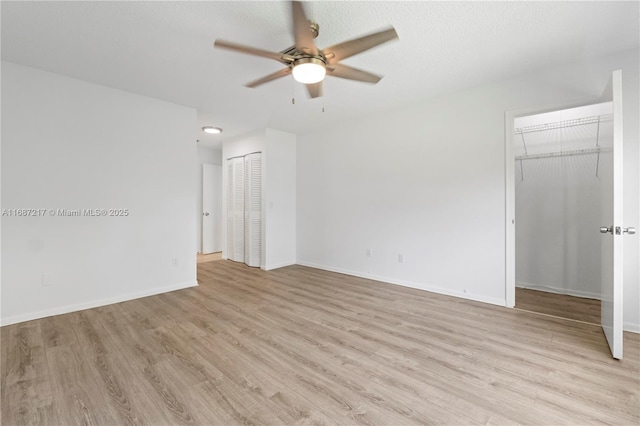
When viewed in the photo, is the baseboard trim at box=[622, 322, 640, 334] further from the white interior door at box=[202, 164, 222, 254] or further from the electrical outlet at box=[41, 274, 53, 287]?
the white interior door at box=[202, 164, 222, 254]

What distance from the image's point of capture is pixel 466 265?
3.41 m

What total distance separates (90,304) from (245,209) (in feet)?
9.31

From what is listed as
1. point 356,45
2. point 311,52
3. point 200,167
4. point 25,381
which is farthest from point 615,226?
point 200,167

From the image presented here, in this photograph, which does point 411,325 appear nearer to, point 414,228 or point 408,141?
point 414,228

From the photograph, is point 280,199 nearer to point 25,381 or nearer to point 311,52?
point 311,52

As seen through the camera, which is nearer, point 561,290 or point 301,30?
point 301,30

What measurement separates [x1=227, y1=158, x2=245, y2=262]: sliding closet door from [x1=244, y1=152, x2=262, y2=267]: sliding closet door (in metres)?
0.22

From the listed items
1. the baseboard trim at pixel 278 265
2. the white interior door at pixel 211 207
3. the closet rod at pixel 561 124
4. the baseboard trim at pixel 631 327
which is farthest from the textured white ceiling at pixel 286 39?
the white interior door at pixel 211 207

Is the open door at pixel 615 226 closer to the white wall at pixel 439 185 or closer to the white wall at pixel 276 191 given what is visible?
the white wall at pixel 439 185

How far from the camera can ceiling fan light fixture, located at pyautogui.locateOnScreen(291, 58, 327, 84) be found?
202 centimetres

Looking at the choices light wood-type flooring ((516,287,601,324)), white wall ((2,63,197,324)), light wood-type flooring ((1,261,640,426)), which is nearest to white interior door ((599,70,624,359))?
light wood-type flooring ((1,261,640,426))

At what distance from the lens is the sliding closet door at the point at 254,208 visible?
5.19 metres

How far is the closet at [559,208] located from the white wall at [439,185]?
2.61ft

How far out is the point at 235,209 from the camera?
18.9 ft
